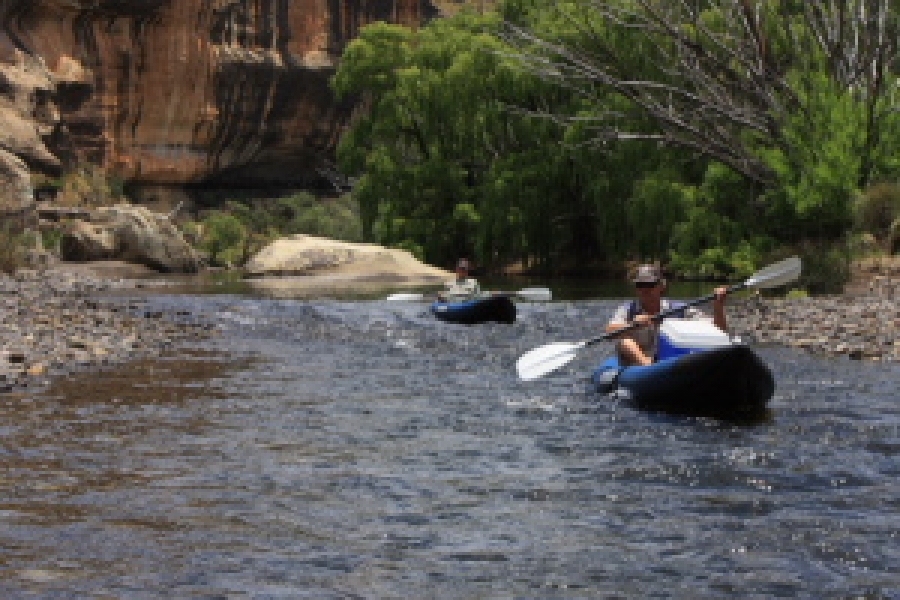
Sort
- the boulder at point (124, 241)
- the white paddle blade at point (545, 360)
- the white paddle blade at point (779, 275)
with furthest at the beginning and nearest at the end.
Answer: the boulder at point (124, 241), the white paddle blade at point (545, 360), the white paddle blade at point (779, 275)

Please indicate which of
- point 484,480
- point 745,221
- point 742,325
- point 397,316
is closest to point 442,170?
point 745,221

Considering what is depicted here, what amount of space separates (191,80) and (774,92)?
35363 millimetres

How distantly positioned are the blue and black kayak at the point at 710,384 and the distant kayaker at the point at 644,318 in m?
0.67

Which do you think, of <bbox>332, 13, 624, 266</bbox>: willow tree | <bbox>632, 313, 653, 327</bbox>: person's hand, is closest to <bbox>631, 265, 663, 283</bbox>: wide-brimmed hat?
<bbox>632, 313, 653, 327</bbox>: person's hand

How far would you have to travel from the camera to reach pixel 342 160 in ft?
123

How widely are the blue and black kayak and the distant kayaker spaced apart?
67 cm

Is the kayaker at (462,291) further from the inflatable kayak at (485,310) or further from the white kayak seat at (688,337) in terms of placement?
the white kayak seat at (688,337)

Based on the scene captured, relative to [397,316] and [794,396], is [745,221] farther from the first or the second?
[794,396]

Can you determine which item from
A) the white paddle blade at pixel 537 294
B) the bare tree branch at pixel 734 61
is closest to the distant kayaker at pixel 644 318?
the white paddle blade at pixel 537 294

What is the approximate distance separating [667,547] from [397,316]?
1392cm

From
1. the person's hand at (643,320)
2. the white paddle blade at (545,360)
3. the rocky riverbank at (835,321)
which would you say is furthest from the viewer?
the rocky riverbank at (835,321)

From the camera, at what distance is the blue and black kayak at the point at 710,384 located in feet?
25.8

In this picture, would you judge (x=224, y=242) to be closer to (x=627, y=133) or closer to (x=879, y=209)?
(x=627, y=133)

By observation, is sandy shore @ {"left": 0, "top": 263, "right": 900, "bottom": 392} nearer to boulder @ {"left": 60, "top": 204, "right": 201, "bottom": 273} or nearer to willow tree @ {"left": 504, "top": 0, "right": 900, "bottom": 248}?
willow tree @ {"left": 504, "top": 0, "right": 900, "bottom": 248}
